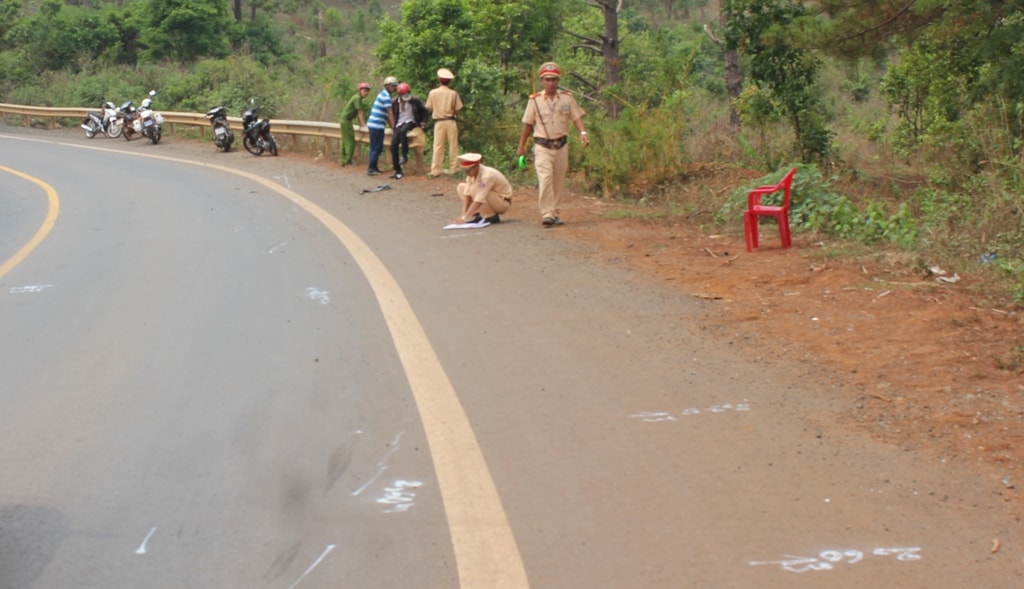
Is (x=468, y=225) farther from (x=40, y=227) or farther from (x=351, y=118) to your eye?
(x=351, y=118)

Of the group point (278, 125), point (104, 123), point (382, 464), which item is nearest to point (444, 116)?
point (278, 125)

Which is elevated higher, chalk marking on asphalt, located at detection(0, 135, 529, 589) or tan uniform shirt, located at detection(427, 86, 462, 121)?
tan uniform shirt, located at detection(427, 86, 462, 121)

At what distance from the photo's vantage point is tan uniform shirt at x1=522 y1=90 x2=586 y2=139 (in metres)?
13.0

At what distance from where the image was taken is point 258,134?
2416cm

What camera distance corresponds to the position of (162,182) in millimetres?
20484

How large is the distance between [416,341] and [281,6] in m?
72.9

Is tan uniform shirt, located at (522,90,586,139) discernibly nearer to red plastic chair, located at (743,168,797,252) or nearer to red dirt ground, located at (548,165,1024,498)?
red dirt ground, located at (548,165,1024,498)

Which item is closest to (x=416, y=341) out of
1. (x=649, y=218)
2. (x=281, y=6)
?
(x=649, y=218)

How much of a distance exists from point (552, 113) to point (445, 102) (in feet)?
18.7

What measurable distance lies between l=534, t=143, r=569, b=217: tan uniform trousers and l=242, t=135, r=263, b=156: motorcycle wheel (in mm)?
12586

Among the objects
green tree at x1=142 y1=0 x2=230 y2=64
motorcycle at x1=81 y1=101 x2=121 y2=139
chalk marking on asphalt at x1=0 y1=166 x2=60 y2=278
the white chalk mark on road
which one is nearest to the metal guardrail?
motorcycle at x1=81 y1=101 x2=121 y2=139

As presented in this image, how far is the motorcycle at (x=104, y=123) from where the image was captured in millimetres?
31609

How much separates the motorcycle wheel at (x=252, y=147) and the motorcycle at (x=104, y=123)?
8.68 m

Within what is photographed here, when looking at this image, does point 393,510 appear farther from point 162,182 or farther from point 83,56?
point 83,56
